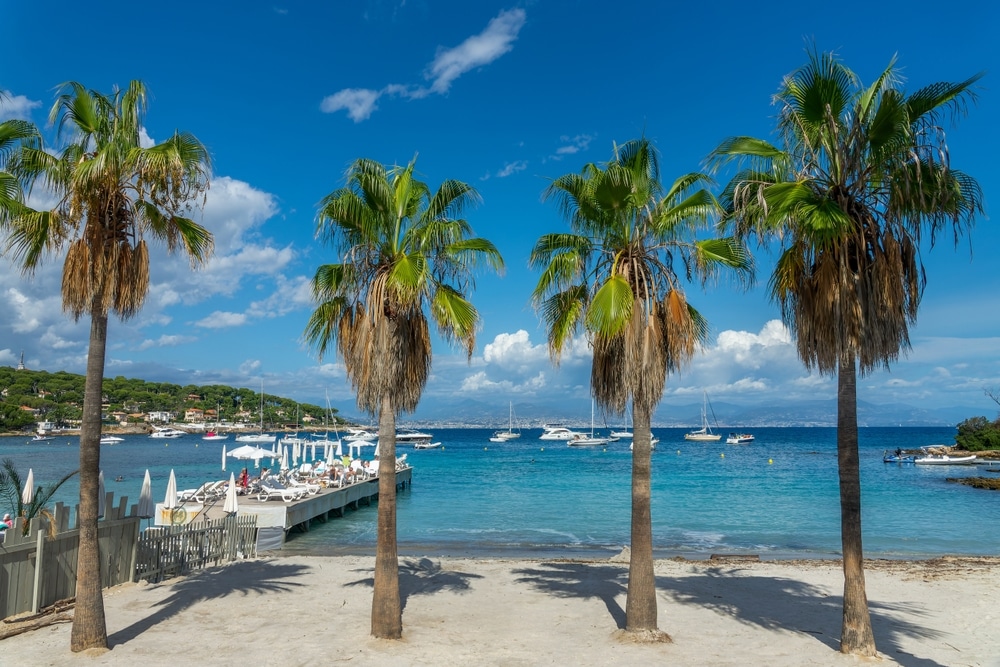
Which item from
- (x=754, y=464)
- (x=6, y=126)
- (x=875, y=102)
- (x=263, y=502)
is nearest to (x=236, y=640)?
(x=6, y=126)

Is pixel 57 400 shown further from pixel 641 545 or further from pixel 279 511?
pixel 641 545

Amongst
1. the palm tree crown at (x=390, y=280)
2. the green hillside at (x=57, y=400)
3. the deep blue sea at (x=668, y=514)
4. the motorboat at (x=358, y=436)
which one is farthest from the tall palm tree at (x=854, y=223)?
the green hillside at (x=57, y=400)

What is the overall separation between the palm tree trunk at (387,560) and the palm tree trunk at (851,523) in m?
6.03

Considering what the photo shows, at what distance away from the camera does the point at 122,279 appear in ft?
30.2

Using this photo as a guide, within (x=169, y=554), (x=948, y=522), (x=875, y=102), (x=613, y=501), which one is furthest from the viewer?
(x=613, y=501)

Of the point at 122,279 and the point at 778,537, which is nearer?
the point at 122,279

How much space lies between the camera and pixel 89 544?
8.80 metres

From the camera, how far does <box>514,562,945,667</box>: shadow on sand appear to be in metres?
10.5

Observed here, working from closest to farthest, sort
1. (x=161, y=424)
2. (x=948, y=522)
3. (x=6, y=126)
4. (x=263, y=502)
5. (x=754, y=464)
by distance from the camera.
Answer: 1. (x=6, y=126)
2. (x=263, y=502)
3. (x=948, y=522)
4. (x=754, y=464)
5. (x=161, y=424)

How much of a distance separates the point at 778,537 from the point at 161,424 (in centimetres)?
17542

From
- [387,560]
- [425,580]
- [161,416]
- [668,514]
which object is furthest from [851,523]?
[161,416]

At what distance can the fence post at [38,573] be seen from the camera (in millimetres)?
10523

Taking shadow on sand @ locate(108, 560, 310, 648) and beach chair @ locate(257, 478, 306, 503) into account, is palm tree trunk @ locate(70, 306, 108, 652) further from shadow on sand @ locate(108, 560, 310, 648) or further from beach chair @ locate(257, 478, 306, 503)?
beach chair @ locate(257, 478, 306, 503)

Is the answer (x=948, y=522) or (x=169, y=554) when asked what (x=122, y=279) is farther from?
(x=948, y=522)
